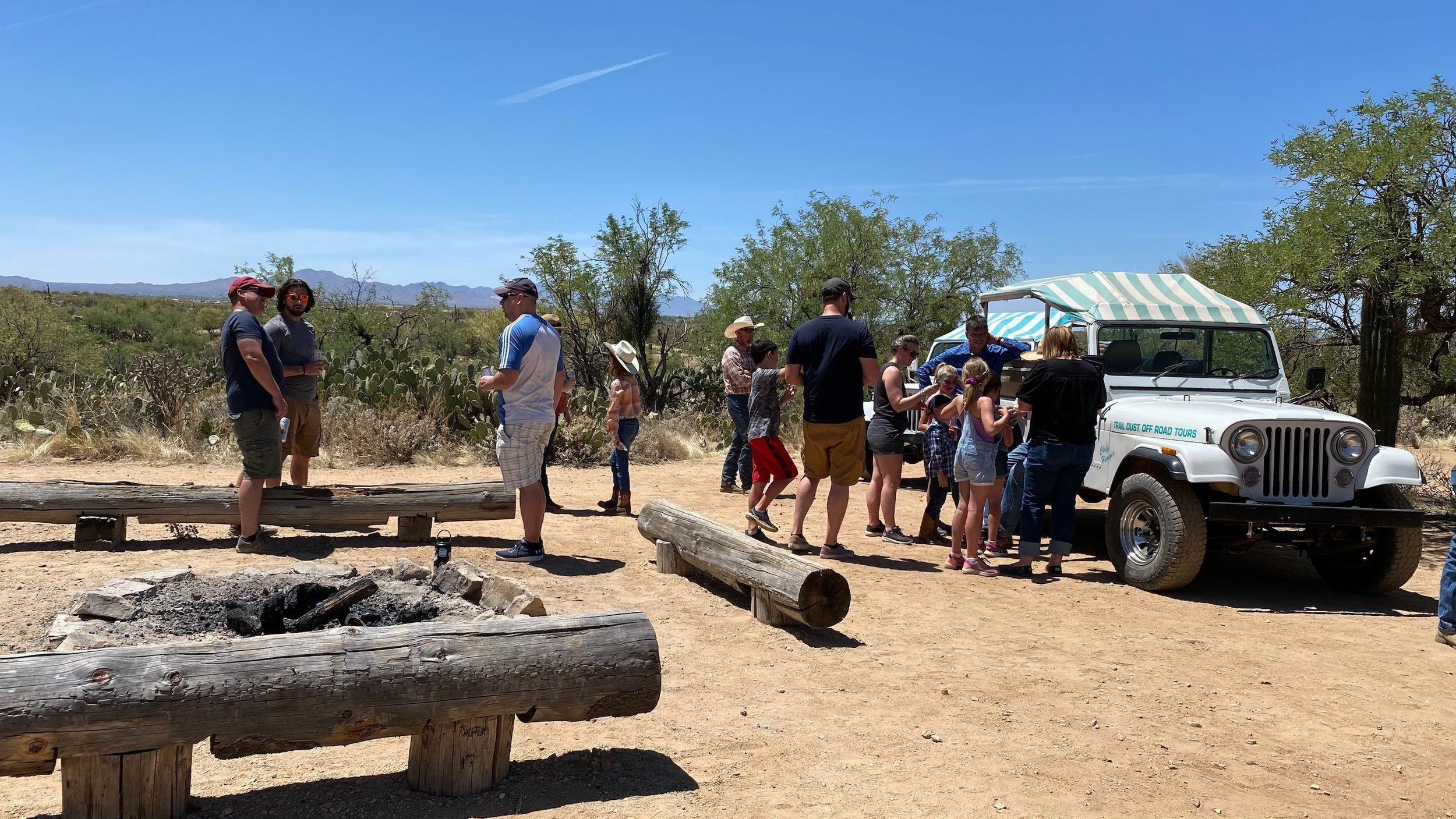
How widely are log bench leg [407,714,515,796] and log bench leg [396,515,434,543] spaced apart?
3919 millimetres

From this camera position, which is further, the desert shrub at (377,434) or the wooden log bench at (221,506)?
the desert shrub at (377,434)

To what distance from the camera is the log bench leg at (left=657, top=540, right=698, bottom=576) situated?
7.00 m

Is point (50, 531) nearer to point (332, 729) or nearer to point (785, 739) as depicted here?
point (332, 729)

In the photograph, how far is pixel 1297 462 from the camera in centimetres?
694

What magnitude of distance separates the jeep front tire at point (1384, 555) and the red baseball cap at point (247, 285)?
7.39 meters

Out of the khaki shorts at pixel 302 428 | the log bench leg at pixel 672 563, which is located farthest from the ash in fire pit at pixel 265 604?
the khaki shorts at pixel 302 428

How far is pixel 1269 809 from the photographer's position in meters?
3.82

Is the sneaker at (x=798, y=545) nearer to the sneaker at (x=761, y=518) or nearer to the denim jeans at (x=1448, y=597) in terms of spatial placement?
the sneaker at (x=761, y=518)

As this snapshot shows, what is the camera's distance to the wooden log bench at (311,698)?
314 centimetres

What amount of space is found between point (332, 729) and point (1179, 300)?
300 inches

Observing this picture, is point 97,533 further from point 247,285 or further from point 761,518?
point 761,518

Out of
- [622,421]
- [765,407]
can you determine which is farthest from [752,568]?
[622,421]

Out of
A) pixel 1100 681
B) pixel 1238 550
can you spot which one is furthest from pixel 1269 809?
pixel 1238 550

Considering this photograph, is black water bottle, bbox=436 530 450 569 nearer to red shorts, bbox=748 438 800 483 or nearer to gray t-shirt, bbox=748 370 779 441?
red shorts, bbox=748 438 800 483
